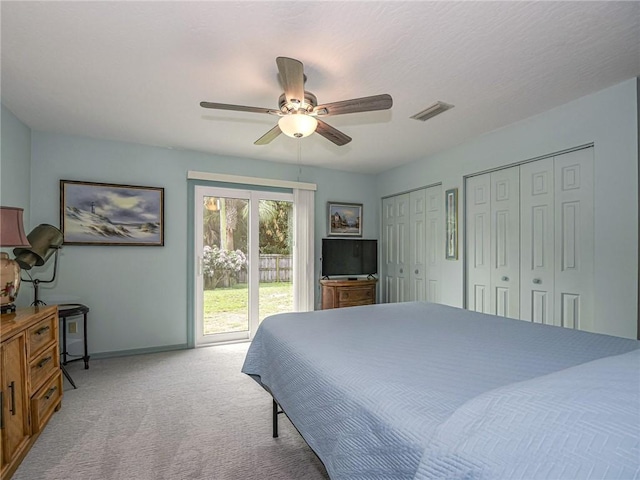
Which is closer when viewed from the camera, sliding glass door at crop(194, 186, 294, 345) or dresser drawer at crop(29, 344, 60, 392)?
dresser drawer at crop(29, 344, 60, 392)

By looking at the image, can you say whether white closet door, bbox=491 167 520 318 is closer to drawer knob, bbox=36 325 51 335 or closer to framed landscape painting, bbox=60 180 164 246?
framed landscape painting, bbox=60 180 164 246

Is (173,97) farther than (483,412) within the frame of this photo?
Yes

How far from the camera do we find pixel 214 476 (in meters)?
1.76

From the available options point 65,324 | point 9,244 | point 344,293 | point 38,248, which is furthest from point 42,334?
point 344,293

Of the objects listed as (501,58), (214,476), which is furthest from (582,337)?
(214,476)

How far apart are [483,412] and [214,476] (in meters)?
1.61

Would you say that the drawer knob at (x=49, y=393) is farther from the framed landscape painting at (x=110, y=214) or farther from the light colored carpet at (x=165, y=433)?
the framed landscape painting at (x=110, y=214)

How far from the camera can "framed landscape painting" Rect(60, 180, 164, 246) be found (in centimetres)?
348

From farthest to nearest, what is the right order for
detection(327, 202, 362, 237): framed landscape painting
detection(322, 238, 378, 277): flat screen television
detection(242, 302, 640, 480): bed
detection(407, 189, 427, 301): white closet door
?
detection(327, 202, 362, 237): framed landscape painting, detection(322, 238, 378, 277): flat screen television, detection(407, 189, 427, 301): white closet door, detection(242, 302, 640, 480): bed

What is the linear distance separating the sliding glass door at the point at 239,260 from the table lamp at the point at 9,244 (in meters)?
1.96

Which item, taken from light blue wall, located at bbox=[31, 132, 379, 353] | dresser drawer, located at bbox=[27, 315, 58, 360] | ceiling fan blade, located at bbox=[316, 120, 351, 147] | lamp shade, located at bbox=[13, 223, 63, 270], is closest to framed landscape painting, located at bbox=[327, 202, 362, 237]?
light blue wall, located at bbox=[31, 132, 379, 353]

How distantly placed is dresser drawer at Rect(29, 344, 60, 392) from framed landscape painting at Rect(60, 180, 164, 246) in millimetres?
1472

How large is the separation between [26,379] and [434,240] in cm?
402

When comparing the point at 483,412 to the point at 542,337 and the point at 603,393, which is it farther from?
the point at 542,337
